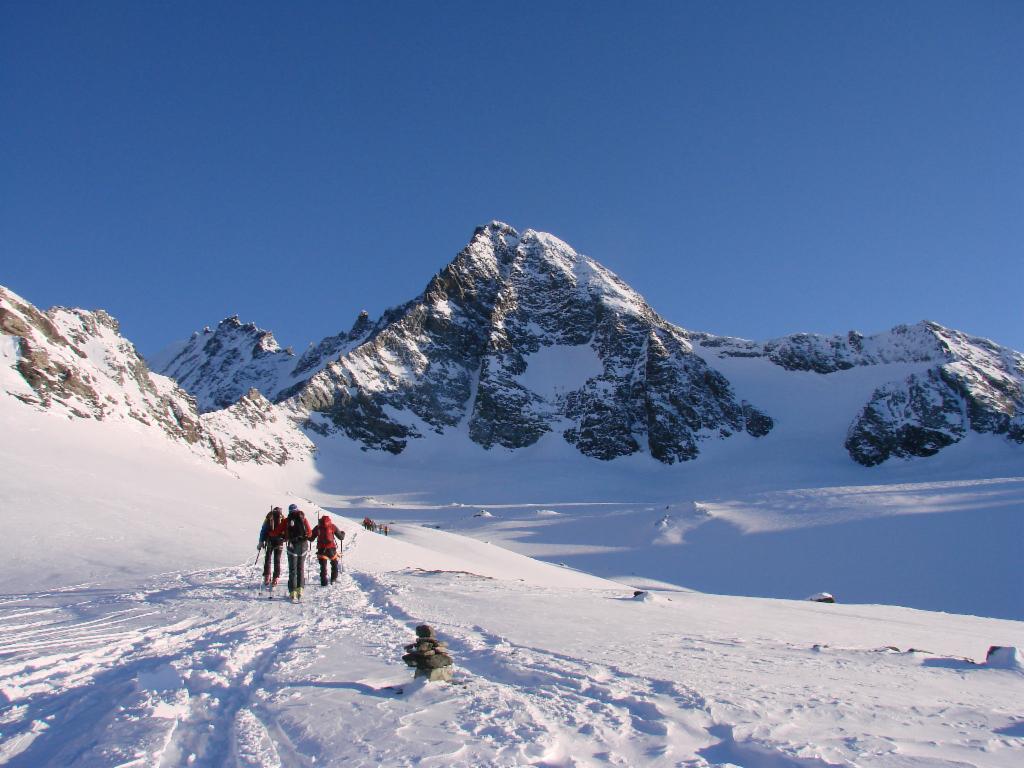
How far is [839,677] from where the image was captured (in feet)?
21.9

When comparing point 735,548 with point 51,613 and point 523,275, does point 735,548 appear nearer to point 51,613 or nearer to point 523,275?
point 51,613

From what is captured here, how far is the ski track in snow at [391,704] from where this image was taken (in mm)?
3861

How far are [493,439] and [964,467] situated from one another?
68.7 metres

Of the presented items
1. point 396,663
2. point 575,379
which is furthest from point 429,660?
point 575,379

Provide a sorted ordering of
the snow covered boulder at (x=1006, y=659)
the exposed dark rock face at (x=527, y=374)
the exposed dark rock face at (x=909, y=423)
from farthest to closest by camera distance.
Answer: the exposed dark rock face at (x=527, y=374), the exposed dark rock face at (x=909, y=423), the snow covered boulder at (x=1006, y=659)

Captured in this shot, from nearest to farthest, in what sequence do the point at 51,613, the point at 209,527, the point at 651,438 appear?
the point at 51,613, the point at 209,527, the point at 651,438

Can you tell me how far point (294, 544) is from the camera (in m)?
11.5

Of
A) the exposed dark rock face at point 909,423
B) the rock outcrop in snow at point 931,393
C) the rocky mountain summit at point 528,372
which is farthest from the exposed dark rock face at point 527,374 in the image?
the rock outcrop in snow at point 931,393

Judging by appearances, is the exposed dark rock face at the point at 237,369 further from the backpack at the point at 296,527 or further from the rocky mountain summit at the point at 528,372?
the backpack at the point at 296,527

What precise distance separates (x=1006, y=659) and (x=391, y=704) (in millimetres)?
7976

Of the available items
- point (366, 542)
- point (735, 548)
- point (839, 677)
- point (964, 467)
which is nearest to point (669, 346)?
point (964, 467)

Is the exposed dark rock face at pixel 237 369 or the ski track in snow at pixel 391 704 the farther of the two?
the exposed dark rock face at pixel 237 369

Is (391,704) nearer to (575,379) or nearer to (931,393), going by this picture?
(931,393)

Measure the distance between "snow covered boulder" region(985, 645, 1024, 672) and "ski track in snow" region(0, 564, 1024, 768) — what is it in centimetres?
106
